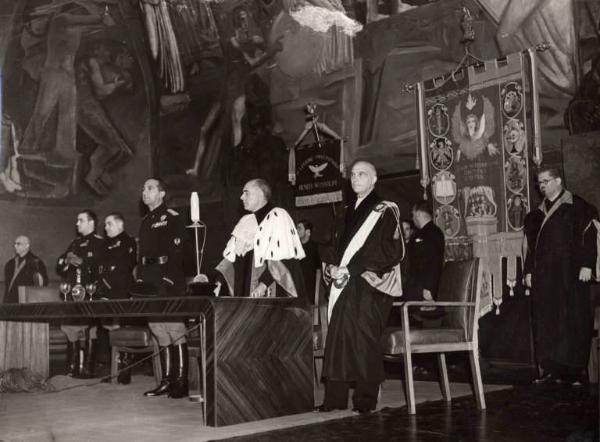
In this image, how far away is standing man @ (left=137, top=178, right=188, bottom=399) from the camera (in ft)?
20.6

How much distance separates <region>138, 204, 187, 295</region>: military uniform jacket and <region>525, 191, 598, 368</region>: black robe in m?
3.20

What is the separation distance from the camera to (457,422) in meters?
4.51

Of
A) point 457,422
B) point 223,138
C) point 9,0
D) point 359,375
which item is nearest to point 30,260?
point 223,138

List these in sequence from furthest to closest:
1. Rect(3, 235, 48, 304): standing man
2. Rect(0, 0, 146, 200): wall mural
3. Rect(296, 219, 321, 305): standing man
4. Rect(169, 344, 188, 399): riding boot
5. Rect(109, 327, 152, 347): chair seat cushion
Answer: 1. Rect(0, 0, 146, 200): wall mural
2. Rect(3, 235, 48, 304): standing man
3. Rect(296, 219, 321, 305): standing man
4. Rect(109, 327, 152, 347): chair seat cushion
5. Rect(169, 344, 188, 399): riding boot

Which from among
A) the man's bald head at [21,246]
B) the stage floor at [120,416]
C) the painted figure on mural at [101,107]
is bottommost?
the stage floor at [120,416]

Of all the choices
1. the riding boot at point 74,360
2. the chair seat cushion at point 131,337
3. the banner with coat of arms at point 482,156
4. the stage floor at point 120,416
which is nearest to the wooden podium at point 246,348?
the stage floor at point 120,416

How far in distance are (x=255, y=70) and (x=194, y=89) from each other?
135 centimetres

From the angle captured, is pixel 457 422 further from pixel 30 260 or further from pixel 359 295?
pixel 30 260

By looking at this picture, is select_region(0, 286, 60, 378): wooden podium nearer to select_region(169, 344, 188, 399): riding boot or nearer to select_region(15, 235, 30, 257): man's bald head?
select_region(169, 344, 188, 399): riding boot

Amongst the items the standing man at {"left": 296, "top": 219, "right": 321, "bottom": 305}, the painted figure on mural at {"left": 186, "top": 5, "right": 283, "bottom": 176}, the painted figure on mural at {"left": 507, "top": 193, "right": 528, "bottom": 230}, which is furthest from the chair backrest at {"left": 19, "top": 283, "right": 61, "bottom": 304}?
the painted figure on mural at {"left": 186, "top": 5, "right": 283, "bottom": 176}

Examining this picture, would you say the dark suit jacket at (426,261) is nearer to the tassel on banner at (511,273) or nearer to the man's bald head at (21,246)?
the tassel on banner at (511,273)

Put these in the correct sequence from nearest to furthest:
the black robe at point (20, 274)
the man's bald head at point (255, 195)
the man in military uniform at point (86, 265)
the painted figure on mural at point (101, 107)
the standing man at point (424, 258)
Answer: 1. the man's bald head at point (255, 195)
2. the standing man at point (424, 258)
3. the man in military uniform at point (86, 265)
4. the black robe at point (20, 274)
5. the painted figure on mural at point (101, 107)

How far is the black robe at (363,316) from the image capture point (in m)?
5.03

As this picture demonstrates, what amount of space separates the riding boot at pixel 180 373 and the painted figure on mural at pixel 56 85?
20.4ft
